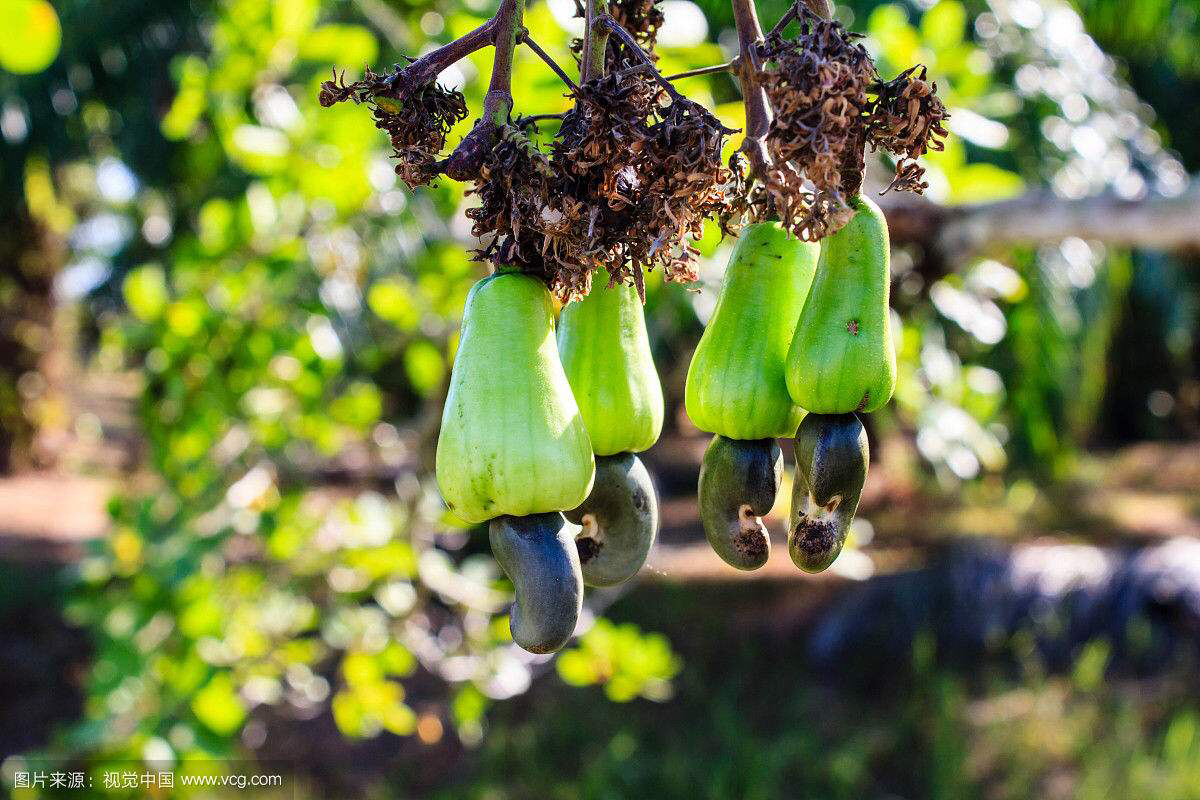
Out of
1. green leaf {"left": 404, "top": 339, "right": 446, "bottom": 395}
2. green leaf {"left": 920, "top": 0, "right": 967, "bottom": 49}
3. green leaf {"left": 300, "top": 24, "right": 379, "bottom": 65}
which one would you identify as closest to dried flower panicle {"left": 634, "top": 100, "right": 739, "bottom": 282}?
green leaf {"left": 920, "top": 0, "right": 967, "bottom": 49}

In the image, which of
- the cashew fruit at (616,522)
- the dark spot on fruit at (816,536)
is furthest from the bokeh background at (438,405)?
the dark spot on fruit at (816,536)

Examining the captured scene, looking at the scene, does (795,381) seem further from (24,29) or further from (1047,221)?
(1047,221)

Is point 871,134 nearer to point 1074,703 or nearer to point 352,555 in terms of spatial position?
point 352,555

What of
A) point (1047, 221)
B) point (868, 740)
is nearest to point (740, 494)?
point (1047, 221)

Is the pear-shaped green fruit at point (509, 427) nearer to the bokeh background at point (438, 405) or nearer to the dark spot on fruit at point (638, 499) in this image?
the dark spot on fruit at point (638, 499)

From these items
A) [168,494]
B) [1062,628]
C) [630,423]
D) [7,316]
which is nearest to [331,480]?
[7,316]

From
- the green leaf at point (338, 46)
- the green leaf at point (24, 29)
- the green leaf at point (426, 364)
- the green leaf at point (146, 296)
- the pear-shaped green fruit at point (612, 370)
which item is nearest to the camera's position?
the green leaf at point (24, 29)
